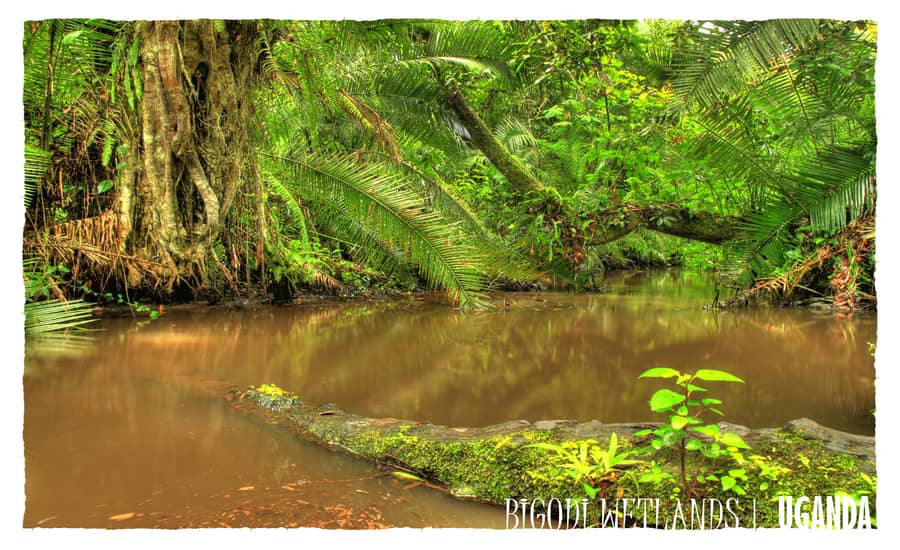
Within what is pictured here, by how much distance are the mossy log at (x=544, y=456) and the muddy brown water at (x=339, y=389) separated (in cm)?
8

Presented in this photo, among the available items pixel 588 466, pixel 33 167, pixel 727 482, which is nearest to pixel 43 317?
pixel 33 167

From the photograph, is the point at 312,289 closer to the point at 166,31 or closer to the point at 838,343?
the point at 166,31

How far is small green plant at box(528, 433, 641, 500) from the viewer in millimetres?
1507

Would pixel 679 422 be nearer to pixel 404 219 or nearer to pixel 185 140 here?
pixel 404 219

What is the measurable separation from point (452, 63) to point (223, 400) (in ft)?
11.8

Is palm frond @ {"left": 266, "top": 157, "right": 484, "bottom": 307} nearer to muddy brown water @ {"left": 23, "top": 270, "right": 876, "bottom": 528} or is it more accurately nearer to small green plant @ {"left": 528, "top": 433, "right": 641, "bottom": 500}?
muddy brown water @ {"left": 23, "top": 270, "right": 876, "bottom": 528}

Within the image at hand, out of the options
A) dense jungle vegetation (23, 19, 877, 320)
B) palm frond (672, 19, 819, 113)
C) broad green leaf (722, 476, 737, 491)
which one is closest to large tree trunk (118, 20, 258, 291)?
dense jungle vegetation (23, 19, 877, 320)

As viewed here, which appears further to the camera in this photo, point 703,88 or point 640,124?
point 640,124

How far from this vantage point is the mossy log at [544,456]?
149 cm

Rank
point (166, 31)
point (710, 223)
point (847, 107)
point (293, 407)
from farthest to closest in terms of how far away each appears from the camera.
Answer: point (710, 223)
point (166, 31)
point (847, 107)
point (293, 407)

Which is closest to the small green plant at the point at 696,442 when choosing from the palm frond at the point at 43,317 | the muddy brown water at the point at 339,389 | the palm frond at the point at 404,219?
the muddy brown water at the point at 339,389

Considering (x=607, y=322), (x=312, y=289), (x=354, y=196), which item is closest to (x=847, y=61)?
(x=607, y=322)

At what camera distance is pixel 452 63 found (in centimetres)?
504

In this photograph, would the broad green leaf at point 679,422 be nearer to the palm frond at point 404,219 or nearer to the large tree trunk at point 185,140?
the palm frond at point 404,219
